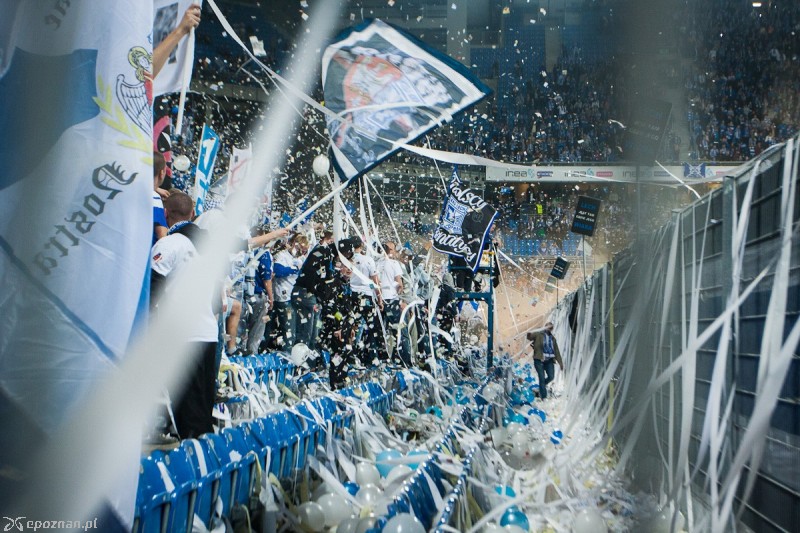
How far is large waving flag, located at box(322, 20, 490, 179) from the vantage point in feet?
19.0

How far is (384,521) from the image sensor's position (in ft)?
9.43

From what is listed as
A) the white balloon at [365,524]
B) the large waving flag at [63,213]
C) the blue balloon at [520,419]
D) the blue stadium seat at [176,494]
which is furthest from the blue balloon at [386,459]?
the blue balloon at [520,419]

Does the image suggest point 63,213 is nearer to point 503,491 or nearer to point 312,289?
point 503,491

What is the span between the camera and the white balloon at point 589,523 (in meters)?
3.52

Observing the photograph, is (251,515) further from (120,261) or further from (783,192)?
(783,192)

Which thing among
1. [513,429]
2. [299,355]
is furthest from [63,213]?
[299,355]

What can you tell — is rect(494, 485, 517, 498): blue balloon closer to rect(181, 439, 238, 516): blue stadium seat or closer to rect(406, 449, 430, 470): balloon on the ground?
rect(406, 449, 430, 470): balloon on the ground

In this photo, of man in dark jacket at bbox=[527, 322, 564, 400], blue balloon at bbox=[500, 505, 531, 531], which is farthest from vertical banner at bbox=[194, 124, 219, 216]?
man in dark jacket at bbox=[527, 322, 564, 400]

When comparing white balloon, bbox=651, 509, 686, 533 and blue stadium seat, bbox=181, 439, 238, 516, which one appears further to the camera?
white balloon, bbox=651, 509, 686, 533

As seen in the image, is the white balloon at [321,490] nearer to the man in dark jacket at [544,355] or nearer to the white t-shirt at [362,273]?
the white t-shirt at [362,273]

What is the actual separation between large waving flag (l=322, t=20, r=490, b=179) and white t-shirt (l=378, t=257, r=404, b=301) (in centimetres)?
469

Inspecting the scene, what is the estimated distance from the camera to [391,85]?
229 inches

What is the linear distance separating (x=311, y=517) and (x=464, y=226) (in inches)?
388

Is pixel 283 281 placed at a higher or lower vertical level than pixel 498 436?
higher
